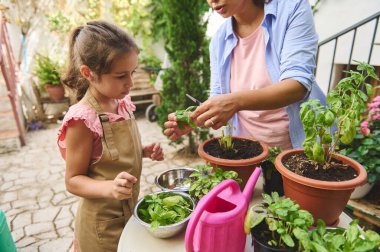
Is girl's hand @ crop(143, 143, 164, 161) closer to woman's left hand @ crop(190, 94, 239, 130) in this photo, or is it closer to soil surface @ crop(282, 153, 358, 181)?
woman's left hand @ crop(190, 94, 239, 130)

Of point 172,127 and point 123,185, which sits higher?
point 172,127

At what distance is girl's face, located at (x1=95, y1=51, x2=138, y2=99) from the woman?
11.6 inches

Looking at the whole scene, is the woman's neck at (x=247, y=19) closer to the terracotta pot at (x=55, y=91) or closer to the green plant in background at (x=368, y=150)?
the green plant in background at (x=368, y=150)

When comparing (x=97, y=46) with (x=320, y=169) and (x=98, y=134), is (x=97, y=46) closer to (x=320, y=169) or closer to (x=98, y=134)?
(x=98, y=134)

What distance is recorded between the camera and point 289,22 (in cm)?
143

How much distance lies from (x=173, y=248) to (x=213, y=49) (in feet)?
4.21

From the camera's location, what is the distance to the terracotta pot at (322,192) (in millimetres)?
953

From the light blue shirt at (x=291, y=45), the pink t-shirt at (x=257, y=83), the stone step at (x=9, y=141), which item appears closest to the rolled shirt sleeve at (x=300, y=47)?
the light blue shirt at (x=291, y=45)

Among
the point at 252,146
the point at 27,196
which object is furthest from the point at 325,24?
the point at 27,196

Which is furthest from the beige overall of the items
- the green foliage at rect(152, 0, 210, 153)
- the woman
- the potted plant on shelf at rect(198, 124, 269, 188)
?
the green foliage at rect(152, 0, 210, 153)

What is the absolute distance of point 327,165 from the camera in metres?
1.09

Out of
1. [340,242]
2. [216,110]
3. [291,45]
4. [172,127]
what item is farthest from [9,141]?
[340,242]

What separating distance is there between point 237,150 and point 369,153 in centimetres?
174

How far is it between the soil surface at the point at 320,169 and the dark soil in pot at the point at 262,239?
11.4 inches
